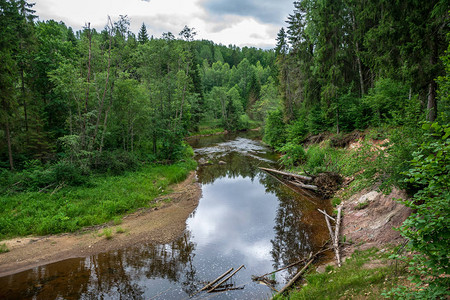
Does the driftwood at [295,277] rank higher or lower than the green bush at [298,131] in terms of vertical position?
lower

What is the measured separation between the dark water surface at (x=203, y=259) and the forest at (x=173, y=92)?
338cm

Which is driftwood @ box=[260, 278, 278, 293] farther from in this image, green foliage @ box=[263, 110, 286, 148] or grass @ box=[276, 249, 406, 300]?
green foliage @ box=[263, 110, 286, 148]

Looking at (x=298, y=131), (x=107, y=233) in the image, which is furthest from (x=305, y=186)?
(x=107, y=233)

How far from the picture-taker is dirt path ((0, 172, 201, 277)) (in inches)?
382

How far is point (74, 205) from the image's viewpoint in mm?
12914

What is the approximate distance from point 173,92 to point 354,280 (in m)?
23.4

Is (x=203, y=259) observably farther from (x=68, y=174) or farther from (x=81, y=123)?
(x=81, y=123)

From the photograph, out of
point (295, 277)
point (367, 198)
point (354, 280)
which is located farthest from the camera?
point (367, 198)

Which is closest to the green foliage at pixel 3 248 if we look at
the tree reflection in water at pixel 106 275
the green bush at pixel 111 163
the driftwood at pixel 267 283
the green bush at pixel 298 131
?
the tree reflection in water at pixel 106 275

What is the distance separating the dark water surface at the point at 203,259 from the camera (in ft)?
26.9

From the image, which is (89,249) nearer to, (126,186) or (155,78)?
(126,186)

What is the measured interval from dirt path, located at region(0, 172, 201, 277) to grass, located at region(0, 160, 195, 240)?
57cm

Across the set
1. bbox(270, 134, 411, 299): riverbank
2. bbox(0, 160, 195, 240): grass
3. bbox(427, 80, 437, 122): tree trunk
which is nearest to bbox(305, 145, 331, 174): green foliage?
bbox(270, 134, 411, 299): riverbank

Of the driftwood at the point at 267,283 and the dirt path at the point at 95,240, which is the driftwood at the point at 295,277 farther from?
the dirt path at the point at 95,240
